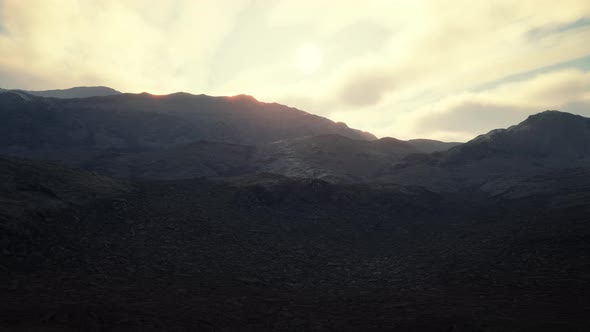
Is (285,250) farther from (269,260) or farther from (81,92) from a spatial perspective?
(81,92)

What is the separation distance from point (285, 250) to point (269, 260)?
2.05 meters

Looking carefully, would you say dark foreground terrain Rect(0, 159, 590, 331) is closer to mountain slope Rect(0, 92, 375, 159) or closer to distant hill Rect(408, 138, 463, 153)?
mountain slope Rect(0, 92, 375, 159)

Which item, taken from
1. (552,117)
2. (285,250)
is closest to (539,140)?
(552,117)

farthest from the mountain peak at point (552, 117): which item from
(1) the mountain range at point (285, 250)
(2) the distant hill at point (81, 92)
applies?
(2) the distant hill at point (81, 92)

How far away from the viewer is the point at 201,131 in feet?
292

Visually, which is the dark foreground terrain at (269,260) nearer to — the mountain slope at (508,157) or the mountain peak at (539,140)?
the mountain slope at (508,157)

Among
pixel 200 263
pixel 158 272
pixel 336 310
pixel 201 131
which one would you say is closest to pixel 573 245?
Result: pixel 336 310

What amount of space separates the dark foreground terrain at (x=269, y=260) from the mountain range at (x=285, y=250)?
0.30 ft

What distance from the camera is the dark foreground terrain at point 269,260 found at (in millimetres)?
12227

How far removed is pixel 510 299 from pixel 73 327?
13.7 m

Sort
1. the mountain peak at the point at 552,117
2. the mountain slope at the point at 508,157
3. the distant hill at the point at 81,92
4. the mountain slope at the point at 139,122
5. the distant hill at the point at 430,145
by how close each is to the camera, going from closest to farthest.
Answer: the mountain slope at the point at 508,157, the mountain slope at the point at 139,122, the mountain peak at the point at 552,117, the distant hill at the point at 430,145, the distant hill at the point at 81,92

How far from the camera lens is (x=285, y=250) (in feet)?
72.5

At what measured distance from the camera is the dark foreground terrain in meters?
12.2

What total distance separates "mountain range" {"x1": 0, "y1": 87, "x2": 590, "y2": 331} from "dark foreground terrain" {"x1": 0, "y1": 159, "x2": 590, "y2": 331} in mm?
91
